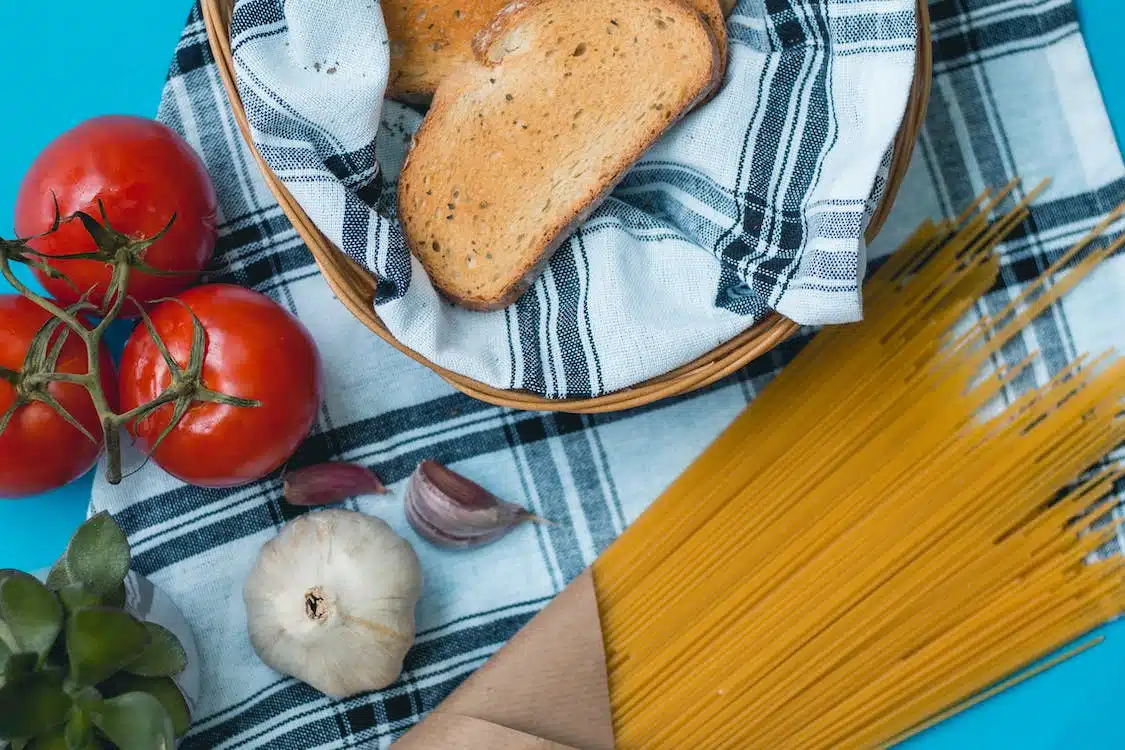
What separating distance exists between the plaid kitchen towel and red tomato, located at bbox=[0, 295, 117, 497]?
0.37 ft

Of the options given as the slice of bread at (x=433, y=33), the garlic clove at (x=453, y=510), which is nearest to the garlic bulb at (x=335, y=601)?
the garlic clove at (x=453, y=510)

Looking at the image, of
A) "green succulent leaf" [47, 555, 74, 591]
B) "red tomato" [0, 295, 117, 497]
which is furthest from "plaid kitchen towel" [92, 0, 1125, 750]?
"green succulent leaf" [47, 555, 74, 591]

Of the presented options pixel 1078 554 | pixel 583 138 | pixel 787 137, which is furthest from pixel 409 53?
pixel 1078 554

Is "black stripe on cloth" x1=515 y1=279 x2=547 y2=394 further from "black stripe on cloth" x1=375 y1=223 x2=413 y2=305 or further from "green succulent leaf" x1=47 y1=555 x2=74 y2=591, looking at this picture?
"green succulent leaf" x1=47 y1=555 x2=74 y2=591

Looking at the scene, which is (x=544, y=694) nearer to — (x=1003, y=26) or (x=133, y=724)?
(x=133, y=724)

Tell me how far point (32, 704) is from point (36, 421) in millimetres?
256

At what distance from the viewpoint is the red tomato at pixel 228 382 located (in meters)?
0.85

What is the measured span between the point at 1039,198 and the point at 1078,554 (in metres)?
0.32

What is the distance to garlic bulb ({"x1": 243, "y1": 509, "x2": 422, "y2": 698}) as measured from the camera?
900 millimetres

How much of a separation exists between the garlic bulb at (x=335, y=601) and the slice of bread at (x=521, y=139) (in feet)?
0.71

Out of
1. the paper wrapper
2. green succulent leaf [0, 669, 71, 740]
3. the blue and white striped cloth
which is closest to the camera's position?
green succulent leaf [0, 669, 71, 740]

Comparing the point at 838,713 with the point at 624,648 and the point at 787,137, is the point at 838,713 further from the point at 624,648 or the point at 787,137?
the point at 787,137

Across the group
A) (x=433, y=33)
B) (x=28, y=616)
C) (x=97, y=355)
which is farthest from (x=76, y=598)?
(x=433, y=33)

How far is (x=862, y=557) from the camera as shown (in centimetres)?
97
